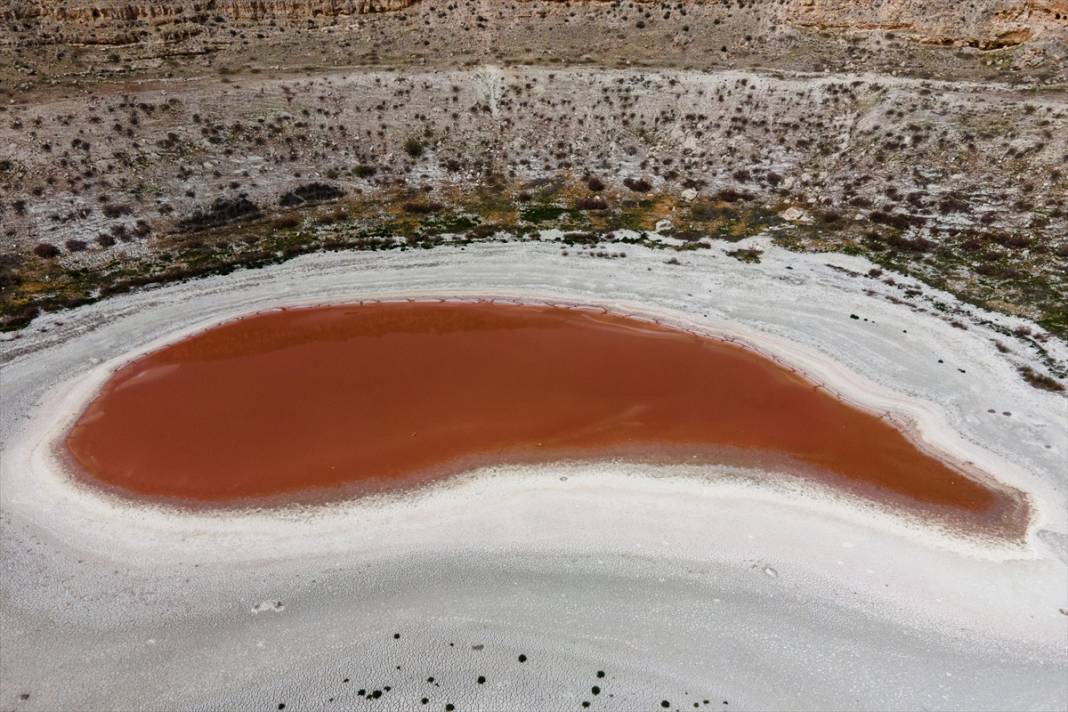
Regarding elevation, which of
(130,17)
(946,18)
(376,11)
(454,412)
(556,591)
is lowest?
(556,591)

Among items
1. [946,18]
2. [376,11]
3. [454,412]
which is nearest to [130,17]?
[376,11]

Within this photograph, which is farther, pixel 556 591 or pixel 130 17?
pixel 130 17

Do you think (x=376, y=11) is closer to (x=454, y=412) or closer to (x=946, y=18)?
(x=454, y=412)

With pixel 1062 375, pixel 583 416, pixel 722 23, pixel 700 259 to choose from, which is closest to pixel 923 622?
pixel 583 416

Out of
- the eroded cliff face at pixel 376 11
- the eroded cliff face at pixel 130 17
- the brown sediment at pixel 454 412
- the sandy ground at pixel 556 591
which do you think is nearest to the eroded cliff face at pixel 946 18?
the eroded cliff face at pixel 376 11

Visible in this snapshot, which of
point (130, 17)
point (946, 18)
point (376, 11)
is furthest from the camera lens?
point (376, 11)

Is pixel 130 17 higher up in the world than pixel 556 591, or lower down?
higher up

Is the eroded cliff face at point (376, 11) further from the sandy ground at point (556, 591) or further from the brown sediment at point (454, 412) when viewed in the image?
the brown sediment at point (454, 412)

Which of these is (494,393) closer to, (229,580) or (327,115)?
(229,580)

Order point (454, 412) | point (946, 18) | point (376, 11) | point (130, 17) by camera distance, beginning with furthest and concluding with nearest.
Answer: point (376, 11) < point (130, 17) < point (946, 18) < point (454, 412)
